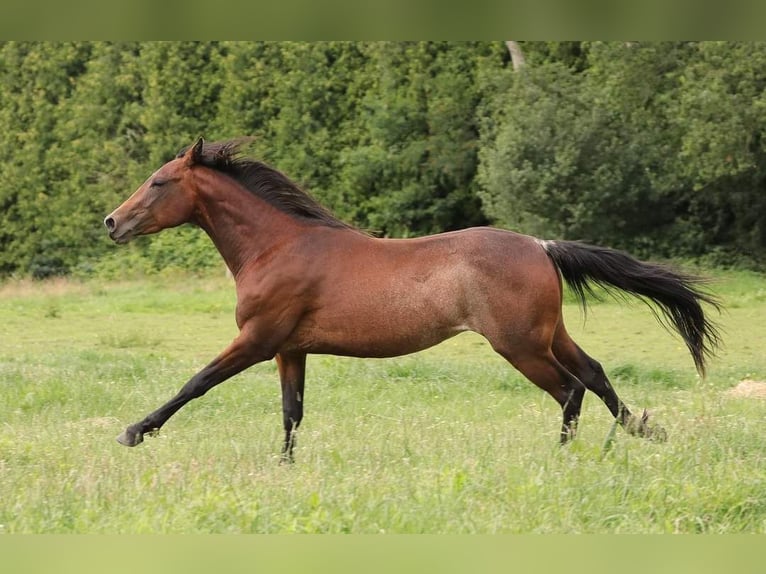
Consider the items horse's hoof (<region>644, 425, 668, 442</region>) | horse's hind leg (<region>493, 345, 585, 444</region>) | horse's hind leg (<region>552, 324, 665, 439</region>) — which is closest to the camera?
horse's hoof (<region>644, 425, 668, 442</region>)

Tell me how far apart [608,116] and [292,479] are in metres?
17.2

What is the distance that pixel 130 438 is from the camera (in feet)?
19.6

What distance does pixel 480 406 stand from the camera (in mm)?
8000

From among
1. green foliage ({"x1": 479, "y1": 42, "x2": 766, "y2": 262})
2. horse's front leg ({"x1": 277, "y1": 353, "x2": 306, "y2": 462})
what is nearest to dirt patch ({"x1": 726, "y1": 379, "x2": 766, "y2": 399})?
horse's front leg ({"x1": 277, "y1": 353, "x2": 306, "y2": 462})

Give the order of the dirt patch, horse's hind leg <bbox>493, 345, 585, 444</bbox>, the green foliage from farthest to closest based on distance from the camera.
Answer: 1. the green foliage
2. the dirt patch
3. horse's hind leg <bbox>493, 345, 585, 444</bbox>

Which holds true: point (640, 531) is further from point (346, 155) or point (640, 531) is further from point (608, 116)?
point (346, 155)

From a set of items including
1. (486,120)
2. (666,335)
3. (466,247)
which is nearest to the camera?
(466,247)

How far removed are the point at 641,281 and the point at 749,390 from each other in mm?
3413

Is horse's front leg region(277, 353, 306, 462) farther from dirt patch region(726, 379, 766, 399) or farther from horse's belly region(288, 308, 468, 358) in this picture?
dirt patch region(726, 379, 766, 399)

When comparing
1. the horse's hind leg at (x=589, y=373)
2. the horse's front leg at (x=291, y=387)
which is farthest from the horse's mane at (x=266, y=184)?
the horse's hind leg at (x=589, y=373)

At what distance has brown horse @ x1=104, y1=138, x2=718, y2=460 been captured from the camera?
243 inches

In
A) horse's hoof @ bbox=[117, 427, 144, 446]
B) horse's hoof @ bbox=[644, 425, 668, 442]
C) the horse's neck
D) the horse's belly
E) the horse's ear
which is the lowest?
horse's hoof @ bbox=[117, 427, 144, 446]

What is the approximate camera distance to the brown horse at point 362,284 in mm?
6160

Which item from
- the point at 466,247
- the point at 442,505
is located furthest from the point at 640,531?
the point at 466,247
